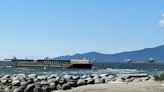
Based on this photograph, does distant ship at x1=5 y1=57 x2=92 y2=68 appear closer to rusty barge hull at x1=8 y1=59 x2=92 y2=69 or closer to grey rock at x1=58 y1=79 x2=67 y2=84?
rusty barge hull at x1=8 y1=59 x2=92 y2=69

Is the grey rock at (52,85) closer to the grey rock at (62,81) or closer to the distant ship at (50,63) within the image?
the grey rock at (62,81)

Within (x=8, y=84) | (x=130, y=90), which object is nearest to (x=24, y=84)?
(x=8, y=84)

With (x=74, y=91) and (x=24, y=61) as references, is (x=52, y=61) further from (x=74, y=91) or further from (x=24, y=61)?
(x=74, y=91)

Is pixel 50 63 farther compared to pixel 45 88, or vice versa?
pixel 50 63

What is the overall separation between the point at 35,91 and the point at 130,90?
217 inches

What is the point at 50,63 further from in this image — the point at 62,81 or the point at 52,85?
the point at 52,85

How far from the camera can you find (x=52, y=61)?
376 feet

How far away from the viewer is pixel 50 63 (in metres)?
113

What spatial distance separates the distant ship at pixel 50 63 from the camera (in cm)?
10662

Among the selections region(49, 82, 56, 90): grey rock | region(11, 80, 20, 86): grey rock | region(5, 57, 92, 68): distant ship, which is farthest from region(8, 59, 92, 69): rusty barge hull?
region(49, 82, 56, 90): grey rock

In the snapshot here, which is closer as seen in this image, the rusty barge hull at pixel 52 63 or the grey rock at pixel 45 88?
the grey rock at pixel 45 88

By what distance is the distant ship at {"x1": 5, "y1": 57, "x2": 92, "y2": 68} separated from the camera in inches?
4198

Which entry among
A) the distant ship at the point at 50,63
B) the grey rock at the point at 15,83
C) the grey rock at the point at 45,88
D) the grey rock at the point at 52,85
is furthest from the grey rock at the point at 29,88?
the distant ship at the point at 50,63

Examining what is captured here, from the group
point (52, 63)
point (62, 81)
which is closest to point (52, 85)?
point (62, 81)
